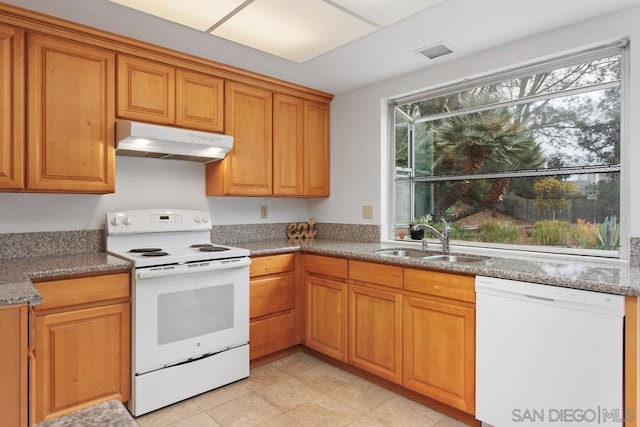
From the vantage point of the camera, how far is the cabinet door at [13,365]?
1415 millimetres

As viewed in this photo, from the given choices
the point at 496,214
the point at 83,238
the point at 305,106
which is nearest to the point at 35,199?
the point at 83,238

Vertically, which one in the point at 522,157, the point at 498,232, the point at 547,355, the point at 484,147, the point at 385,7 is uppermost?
the point at 385,7

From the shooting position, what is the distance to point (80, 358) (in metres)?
2.13

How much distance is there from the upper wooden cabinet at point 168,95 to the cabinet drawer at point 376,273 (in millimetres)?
1440

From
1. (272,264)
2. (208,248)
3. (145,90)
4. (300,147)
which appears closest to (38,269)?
(208,248)

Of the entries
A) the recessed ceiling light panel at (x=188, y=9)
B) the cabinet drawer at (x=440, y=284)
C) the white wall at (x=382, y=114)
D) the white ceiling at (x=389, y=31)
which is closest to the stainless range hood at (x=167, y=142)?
the white ceiling at (x=389, y=31)

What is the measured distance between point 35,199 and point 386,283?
229 centimetres

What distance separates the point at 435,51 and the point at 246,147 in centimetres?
155

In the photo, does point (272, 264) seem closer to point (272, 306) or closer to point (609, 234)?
point (272, 306)

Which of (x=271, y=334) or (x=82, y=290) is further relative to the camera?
(x=271, y=334)

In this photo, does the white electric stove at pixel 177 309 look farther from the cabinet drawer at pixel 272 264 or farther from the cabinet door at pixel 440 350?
the cabinet door at pixel 440 350

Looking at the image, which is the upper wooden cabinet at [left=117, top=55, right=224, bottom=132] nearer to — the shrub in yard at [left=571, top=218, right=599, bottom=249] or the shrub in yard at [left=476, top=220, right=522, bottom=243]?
the shrub in yard at [left=476, top=220, right=522, bottom=243]

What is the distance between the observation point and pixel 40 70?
2223 millimetres

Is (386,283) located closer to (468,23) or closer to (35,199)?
(468,23)
